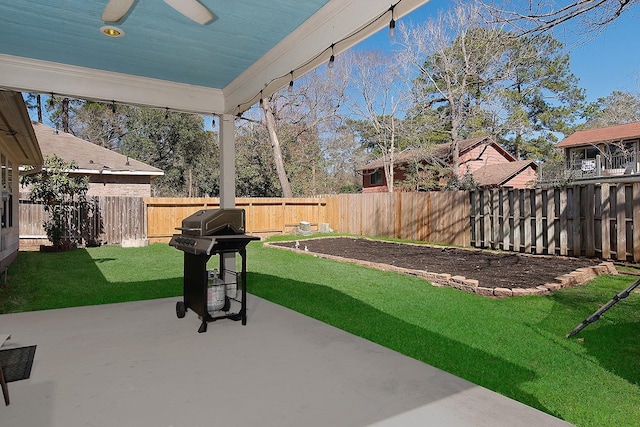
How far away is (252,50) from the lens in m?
3.80

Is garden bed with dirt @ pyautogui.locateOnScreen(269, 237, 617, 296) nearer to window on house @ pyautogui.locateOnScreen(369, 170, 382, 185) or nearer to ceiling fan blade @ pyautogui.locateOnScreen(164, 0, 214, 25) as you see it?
ceiling fan blade @ pyautogui.locateOnScreen(164, 0, 214, 25)

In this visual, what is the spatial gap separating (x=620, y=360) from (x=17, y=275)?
8392 millimetres

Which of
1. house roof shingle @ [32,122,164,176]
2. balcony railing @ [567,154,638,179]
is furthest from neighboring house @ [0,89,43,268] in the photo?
balcony railing @ [567,154,638,179]

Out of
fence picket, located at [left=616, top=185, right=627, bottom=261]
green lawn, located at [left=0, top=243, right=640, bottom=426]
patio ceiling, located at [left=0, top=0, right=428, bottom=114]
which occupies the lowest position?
green lawn, located at [left=0, top=243, right=640, bottom=426]

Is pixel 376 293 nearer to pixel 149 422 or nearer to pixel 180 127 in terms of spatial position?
pixel 149 422

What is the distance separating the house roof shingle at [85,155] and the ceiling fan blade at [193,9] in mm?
13052

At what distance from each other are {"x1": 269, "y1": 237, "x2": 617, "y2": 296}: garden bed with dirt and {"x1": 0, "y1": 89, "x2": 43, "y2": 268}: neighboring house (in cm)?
563

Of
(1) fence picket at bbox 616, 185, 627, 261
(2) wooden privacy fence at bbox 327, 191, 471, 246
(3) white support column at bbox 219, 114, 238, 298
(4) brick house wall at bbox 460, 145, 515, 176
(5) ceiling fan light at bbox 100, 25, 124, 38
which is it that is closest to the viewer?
(5) ceiling fan light at bbox 100, 25, 124, 38

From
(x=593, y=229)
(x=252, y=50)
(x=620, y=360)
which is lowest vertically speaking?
(x=620, y=360)

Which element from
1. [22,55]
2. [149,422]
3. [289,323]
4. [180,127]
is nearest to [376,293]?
[289,323]

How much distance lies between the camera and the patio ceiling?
2922 mm

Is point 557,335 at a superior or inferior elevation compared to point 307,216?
inferior

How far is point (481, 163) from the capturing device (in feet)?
67.5

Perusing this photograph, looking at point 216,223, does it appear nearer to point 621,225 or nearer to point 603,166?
point 621,225
